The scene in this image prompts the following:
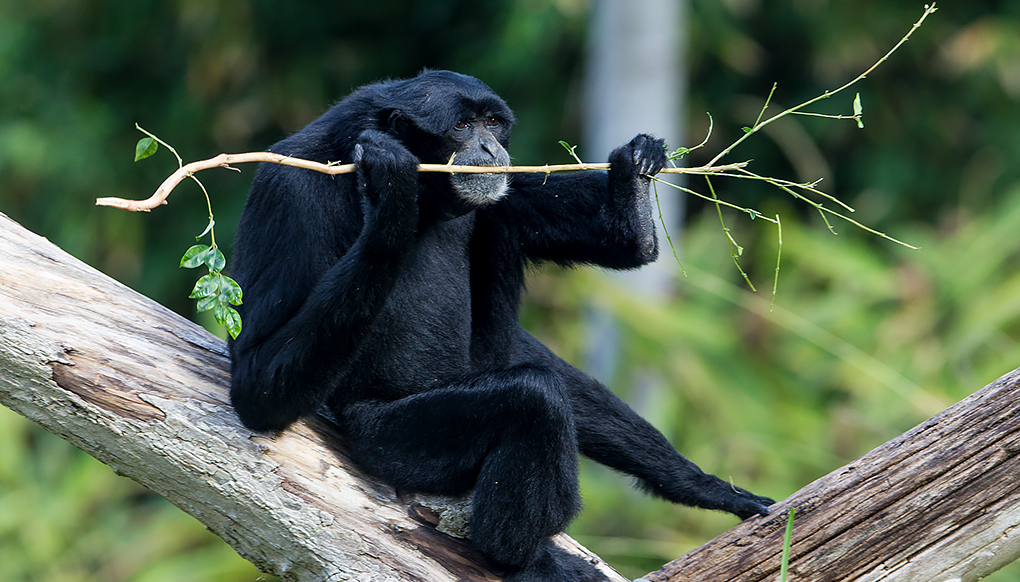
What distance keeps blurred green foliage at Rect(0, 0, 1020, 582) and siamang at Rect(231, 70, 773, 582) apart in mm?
2681

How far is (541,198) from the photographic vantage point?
3746mm

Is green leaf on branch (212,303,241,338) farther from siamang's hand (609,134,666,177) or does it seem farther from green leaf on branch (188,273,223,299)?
siamang's hand (609,134,666,177)

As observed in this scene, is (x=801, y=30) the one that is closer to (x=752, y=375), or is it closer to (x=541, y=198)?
(x=752, y=375)

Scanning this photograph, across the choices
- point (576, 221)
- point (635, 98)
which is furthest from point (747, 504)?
point (635, 98)

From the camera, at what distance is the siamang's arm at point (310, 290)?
9.34 feet

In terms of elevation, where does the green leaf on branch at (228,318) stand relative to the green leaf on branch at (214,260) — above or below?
below

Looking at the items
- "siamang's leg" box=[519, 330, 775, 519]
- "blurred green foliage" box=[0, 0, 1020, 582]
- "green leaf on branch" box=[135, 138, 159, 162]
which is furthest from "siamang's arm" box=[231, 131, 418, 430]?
"blurred green foliage" box=[0, 0, 1020, 582]

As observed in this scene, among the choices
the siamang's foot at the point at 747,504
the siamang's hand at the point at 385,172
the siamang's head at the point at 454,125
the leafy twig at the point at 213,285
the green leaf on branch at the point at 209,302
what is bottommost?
the green leaf on branch at the point at 209,302

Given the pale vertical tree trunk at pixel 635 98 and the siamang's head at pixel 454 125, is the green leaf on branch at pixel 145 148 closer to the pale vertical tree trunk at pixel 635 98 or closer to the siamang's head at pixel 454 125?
the siamang's head at pixel 454 125

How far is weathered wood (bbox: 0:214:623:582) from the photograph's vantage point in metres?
2.80

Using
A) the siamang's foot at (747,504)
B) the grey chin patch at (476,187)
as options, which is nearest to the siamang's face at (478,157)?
the grey chin patch at (476,187)

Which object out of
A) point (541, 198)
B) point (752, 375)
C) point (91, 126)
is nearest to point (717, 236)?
point (752, 375)

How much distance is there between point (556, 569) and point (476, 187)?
142 centimetres

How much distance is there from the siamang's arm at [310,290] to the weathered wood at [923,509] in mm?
1577
